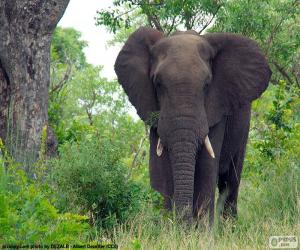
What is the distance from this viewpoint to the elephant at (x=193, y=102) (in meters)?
10.6

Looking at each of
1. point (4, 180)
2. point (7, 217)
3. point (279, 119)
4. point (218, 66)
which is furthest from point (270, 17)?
point (7, 217)

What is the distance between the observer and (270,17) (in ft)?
52.0

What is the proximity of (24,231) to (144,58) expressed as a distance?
184 inches

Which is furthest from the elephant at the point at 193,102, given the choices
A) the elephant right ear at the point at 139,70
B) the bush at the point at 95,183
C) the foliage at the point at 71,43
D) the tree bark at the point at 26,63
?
the foliage at the point at 71,43

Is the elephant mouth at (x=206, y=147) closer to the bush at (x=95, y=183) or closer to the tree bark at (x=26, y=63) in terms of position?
the bush at (x=95, y=183)

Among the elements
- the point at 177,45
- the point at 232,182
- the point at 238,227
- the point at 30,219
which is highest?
the point at 177,45

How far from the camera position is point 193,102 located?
10.7 meters

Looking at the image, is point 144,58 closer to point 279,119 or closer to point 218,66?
point 218,66

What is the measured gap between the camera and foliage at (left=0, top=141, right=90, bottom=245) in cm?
737

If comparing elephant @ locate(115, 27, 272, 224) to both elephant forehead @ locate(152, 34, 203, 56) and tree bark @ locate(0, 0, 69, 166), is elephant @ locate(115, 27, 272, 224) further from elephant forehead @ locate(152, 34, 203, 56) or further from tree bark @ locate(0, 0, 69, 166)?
tree bark @ locate(0, 0, 69, 166)

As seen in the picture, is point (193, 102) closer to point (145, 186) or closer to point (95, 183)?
point (145, 186)

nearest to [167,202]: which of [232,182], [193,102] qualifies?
[193,102]

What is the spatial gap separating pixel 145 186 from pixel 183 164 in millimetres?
486

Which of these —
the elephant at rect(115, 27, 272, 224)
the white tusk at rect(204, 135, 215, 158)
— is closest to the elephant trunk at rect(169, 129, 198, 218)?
the elephant at rect(115, 27, 272, 224)
